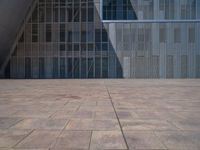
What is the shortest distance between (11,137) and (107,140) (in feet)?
6.47

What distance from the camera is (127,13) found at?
125ft

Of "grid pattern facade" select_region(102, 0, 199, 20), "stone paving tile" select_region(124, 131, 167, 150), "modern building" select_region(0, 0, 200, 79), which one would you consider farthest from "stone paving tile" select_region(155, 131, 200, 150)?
"grid pattern facade" select_region(102, 0, 199, 20)

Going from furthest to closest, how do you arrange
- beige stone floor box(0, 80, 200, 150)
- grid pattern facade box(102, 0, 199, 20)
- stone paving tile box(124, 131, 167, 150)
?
grid pattern facade box(102, 0, 199, 20) < beige stone floor box(0, 80, 200, 150) < stone paving tile box(124, 131, 167, 150)

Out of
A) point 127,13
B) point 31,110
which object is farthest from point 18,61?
point 31,110

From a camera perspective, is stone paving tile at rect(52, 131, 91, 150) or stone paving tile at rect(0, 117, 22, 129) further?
stone paving tile at rect(0, 117, 22, 129)

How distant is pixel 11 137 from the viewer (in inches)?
218

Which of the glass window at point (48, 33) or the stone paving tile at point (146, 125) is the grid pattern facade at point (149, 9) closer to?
the glass window at point (48, 33)

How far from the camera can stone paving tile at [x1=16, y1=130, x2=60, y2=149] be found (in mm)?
4934

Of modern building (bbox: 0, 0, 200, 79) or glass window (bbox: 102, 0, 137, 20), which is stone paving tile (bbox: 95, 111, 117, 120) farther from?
glass window (bbox: 102, 0, 137, 20)

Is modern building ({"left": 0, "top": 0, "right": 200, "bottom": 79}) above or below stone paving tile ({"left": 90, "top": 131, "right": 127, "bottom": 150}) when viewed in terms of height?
above

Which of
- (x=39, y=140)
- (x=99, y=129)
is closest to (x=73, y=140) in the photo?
(x=39, y=140)

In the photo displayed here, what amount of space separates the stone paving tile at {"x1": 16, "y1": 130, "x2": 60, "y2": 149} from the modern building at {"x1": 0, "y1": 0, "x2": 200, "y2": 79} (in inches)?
1240

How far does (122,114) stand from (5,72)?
1287 inches

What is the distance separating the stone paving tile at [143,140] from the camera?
4.91 meters
